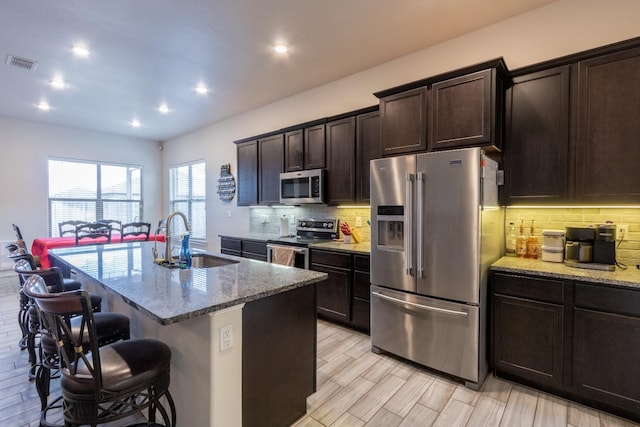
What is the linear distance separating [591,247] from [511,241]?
0.57 meters

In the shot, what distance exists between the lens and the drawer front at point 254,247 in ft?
13.9

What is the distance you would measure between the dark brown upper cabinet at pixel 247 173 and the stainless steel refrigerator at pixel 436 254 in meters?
2.53

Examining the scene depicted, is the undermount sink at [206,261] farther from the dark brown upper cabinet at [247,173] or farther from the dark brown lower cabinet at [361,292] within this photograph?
the dark brown upper cabinet at [247,173]

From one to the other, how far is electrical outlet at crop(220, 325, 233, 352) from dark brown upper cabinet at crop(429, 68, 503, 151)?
84.2 inches

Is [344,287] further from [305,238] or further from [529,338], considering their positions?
[529,338]

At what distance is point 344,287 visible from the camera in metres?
3.28

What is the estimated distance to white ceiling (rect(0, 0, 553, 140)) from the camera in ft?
8.36

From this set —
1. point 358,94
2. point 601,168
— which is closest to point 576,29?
point 601,168

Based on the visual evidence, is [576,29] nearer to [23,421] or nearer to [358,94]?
[358,94]

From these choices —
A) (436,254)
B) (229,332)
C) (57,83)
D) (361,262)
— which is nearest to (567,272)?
(436,254)

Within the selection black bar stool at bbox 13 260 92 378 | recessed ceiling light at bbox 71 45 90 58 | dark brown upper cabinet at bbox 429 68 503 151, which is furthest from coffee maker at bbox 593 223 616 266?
recessed ceiling light at bbox 71 45 90 58

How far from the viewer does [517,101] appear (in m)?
2.52

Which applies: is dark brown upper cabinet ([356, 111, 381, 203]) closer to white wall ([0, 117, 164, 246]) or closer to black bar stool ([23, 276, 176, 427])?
black bar stool ([23, 276, 176, 427])

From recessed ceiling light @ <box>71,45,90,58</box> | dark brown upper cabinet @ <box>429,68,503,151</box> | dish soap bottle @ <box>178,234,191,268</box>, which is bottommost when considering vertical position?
dish soap bottle @ <box>178,234,191,268</box>
